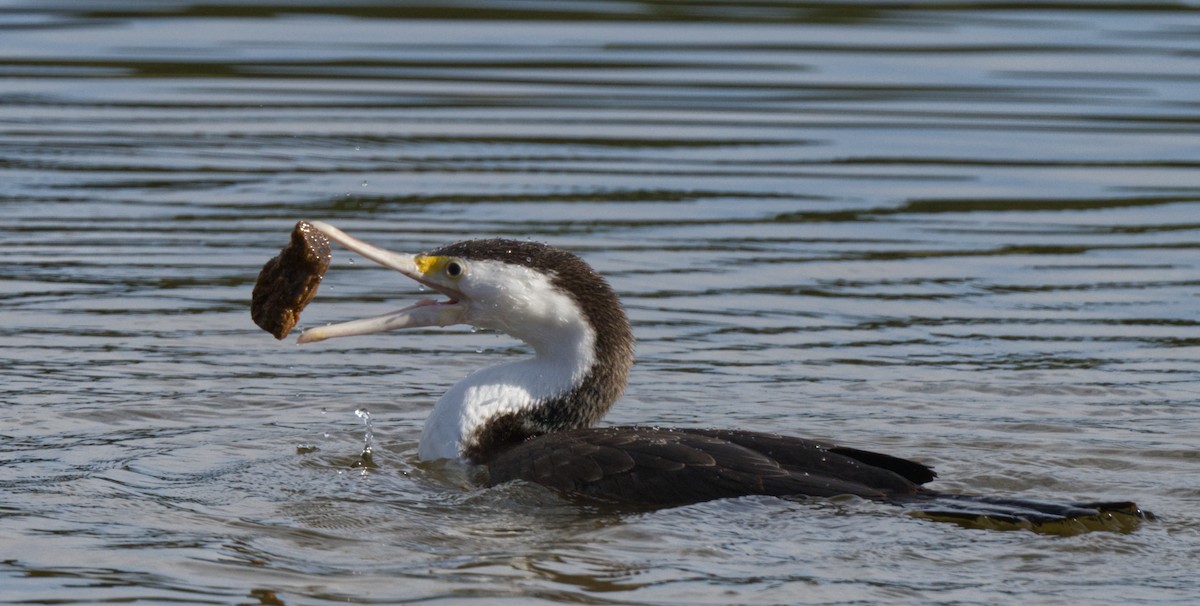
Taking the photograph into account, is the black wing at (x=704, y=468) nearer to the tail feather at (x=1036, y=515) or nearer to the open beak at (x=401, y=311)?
the tail feather at (x=1036, y=515)

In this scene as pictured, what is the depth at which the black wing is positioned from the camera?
7.48 meters

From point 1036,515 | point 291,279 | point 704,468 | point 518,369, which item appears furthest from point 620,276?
point 1036,515

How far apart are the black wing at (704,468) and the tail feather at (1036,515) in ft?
0.94

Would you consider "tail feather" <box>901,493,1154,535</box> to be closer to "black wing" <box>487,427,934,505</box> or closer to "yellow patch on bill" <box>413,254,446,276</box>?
"black wing" <box>487,427,934,505</box>

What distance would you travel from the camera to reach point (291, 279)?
8445 mm

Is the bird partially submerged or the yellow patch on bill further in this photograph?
the yellow patch on bill

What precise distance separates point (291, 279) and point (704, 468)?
6.52ft

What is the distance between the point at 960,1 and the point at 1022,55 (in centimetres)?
307

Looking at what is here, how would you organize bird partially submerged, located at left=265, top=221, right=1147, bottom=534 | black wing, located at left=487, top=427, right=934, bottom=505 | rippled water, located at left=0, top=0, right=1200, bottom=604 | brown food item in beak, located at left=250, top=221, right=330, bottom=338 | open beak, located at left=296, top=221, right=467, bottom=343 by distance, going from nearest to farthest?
rippled water, located at left=0, top=0, right=1200, bottom=604
black wing, located at left=487, top=427, right=934, bottom=505
bird partially submerged, located at left=265, top=221, right=1147, bottom=534
open beak, located at left=296, top=221, right=467, bottom=343
brown food item in beak, located at left=250, top=221, right=330, bottom=338

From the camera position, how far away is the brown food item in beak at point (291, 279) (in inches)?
329

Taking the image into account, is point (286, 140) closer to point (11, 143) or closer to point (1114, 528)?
point (11, 143)

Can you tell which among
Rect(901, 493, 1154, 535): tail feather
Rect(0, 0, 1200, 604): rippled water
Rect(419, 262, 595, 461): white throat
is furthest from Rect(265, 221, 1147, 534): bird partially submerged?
Rect(901, 493, 1154, 535): tail feather

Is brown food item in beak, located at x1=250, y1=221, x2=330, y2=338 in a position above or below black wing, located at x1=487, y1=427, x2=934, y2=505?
above

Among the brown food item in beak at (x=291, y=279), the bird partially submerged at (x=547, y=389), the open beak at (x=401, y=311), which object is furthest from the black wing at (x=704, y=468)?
the brown food item in beak at (x=291, y=279)
